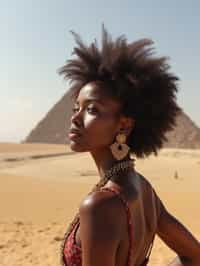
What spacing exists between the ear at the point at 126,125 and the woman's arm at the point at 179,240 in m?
0.44

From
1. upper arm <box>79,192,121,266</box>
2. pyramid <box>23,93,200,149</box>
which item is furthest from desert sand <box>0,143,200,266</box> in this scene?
pyramid <box>23,93,200,149</box>

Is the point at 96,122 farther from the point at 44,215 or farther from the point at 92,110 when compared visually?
the point at 44,215

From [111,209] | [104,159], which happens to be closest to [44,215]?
[104,159]

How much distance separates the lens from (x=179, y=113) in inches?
66.8

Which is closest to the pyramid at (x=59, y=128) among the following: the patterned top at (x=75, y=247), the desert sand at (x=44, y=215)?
the desert sand at (x=44, y=215)

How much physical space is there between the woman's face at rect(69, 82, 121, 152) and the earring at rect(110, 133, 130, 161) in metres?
0.02

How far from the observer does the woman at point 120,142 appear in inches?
46.0

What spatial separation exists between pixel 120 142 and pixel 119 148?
0.02 meters

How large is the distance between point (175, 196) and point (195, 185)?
4.17m

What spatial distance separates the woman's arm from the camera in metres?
1.71

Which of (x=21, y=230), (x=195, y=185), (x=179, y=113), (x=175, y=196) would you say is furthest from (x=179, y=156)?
(x=179, y=113)

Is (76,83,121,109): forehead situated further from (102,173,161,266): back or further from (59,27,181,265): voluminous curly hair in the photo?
(102,173,161,266): back

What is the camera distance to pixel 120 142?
1455 millimetres

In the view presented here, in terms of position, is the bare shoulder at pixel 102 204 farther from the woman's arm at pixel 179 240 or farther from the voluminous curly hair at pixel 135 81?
the woman's arm at pixel 179 240
